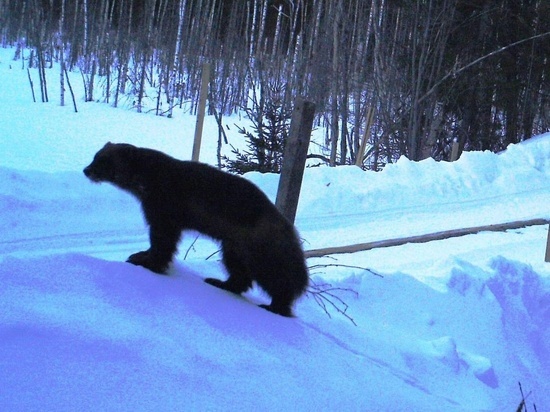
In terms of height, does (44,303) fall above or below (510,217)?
above

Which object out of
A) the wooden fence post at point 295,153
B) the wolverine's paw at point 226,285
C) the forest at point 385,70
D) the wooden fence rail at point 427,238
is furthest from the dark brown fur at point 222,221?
the forest at point 385,70

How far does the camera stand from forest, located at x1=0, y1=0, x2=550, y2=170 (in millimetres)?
18406

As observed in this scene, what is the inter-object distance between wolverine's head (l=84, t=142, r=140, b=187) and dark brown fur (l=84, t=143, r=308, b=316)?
0.04 meters

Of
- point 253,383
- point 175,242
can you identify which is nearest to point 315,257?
point 175,242

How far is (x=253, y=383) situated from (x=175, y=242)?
1604mm

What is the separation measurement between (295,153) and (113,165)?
6.86ft

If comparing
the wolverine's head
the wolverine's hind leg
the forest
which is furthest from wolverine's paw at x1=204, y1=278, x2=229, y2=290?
the forest

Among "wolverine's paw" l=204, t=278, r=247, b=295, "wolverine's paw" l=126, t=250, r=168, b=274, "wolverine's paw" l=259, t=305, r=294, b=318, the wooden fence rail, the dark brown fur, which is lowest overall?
the wooden fence rail

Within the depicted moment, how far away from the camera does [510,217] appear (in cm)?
1156

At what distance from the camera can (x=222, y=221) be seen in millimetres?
4277

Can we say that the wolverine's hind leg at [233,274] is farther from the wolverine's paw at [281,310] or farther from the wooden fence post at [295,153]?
the wooden fence post at [295,153]

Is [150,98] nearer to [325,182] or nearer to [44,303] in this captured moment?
[325,182]

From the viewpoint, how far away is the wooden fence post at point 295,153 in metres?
6.09

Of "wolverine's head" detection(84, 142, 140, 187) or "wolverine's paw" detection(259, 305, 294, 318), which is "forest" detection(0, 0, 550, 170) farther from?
"wolverine's paw" detection(259, 305, 294, 318)
